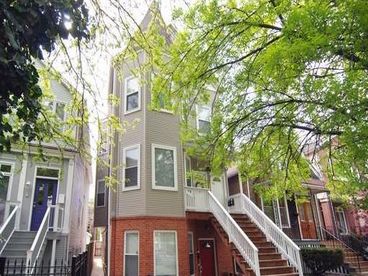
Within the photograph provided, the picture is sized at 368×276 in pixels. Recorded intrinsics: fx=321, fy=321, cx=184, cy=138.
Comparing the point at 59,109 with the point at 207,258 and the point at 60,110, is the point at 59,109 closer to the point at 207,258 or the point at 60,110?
the point at 60,110

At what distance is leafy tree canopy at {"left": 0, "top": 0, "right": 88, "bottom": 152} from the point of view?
3816 mm

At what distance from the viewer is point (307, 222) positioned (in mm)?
21844

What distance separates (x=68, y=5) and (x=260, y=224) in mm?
13046

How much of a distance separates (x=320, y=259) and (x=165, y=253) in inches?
346

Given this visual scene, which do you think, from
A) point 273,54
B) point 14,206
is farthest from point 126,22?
point 14,206

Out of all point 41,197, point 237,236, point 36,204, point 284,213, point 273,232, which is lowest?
point 237,236

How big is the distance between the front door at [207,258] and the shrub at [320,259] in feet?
16.4

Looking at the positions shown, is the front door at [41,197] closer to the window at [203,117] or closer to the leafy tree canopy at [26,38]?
the window at [203,117]

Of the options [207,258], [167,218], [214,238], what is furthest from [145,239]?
[214,238]

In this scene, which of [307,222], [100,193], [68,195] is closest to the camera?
[68,195]

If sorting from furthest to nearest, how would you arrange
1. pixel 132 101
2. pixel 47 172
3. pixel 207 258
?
1. pixel 132 101
2. pixel 207 258
3. pixel 47 172

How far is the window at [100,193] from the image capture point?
17.8 meters

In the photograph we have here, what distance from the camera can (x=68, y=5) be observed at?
14.2ft

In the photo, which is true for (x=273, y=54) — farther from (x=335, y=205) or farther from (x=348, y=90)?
(x=335, y=205)
